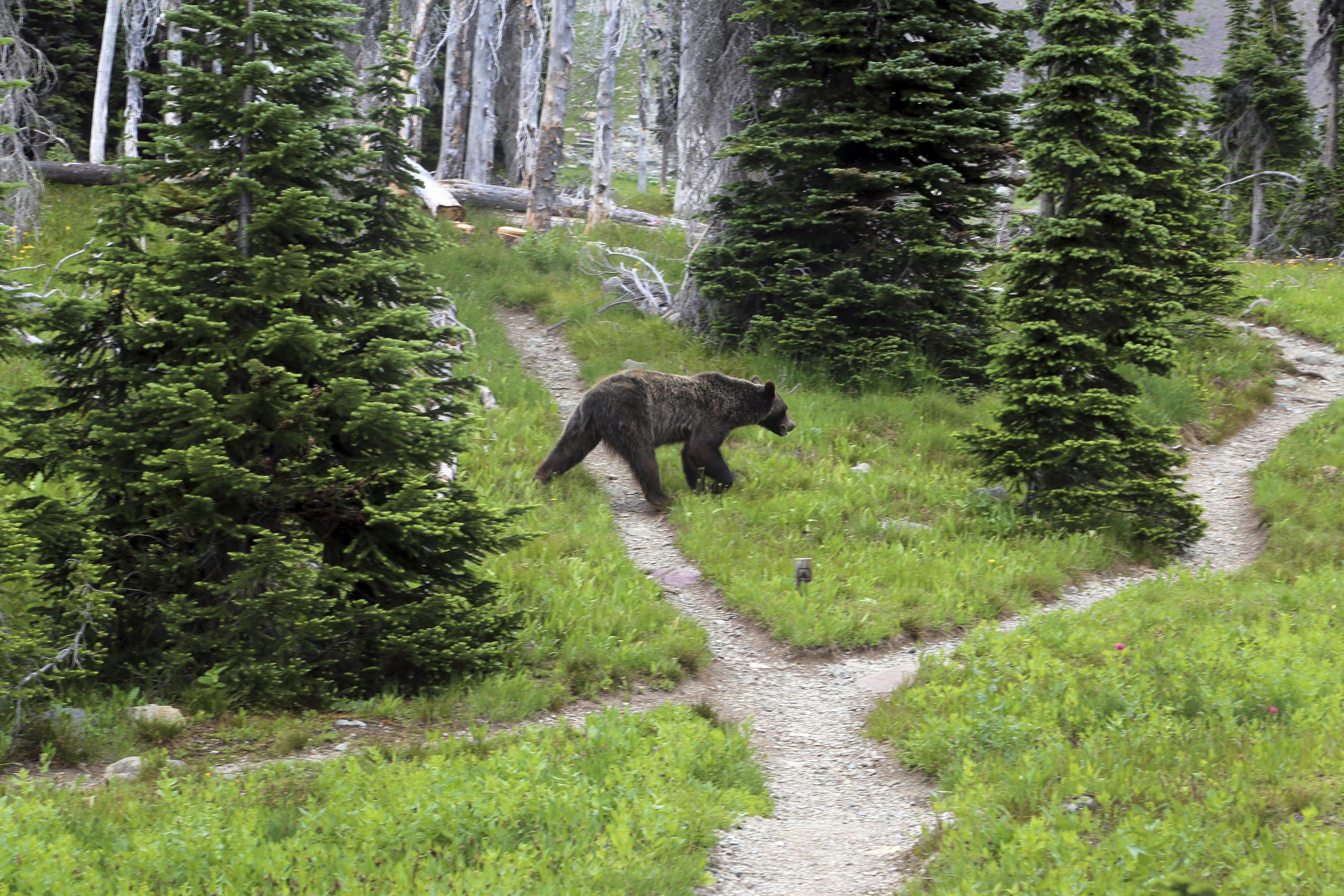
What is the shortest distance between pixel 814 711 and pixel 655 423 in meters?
5.25

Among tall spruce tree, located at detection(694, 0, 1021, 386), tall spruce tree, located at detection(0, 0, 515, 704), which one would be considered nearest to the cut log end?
tall spruce tree, located at detection(694, 0, 1021, 386)

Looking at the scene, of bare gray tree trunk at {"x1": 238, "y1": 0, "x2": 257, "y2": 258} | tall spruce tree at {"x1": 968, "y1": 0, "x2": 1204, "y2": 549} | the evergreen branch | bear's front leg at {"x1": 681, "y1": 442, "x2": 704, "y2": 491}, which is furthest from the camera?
the evergreen branch

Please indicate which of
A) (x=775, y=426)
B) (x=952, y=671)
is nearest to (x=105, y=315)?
(x=952, y=671)

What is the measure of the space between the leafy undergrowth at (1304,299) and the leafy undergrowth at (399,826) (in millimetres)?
19882

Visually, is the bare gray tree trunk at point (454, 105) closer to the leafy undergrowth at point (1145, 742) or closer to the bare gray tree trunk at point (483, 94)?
the bare gray tree trunk at point (483, 94)

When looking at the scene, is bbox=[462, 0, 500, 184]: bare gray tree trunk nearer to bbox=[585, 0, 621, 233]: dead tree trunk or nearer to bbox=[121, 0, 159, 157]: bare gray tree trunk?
bbox=[585, 0, 621, 233]: dead tree trunk

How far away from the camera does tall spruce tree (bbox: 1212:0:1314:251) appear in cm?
3872

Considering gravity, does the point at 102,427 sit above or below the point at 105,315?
below

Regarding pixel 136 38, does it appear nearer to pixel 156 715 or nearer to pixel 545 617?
pixel 545 617

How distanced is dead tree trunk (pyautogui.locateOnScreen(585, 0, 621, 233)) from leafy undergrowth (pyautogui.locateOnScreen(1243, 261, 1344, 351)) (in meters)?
15.2

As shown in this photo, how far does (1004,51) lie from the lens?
1555 cm

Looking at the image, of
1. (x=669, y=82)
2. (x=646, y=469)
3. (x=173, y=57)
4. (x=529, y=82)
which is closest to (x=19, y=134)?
(x=173, y=57)

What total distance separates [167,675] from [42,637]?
844 mm

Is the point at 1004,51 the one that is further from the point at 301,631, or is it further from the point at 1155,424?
the point at 301,631
